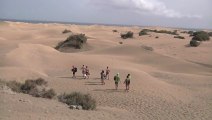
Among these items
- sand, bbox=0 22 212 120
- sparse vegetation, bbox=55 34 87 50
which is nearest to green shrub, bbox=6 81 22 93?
sand, bbox=0 22 212 120

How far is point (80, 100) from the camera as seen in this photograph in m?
16.3

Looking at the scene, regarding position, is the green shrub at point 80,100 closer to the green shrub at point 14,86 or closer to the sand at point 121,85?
the sand at point 121,85

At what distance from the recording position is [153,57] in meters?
36.2

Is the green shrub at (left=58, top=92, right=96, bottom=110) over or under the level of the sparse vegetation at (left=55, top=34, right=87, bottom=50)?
over

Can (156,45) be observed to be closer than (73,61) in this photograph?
No

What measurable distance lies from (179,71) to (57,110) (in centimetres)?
1827

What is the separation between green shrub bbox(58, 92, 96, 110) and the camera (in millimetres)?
15810

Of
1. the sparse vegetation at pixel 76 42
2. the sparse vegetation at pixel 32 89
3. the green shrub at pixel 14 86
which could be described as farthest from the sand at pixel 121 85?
the sparse vegetation at pixel 76 42

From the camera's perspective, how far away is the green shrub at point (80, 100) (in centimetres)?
1581

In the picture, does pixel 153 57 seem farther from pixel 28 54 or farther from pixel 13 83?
pixel 13 83

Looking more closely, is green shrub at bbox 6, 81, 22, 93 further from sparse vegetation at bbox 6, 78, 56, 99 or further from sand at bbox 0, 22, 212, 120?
sand at bbox 0, 22, 212, 120

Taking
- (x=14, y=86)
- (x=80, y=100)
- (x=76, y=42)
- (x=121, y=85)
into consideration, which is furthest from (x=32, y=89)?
(x=76, y=42)

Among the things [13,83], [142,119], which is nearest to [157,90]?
[142,119]

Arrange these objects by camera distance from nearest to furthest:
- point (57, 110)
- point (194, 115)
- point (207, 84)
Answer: point (57, 110)
point (194, 115)
point (207, 84)
